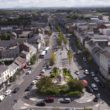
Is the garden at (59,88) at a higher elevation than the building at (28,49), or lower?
higher

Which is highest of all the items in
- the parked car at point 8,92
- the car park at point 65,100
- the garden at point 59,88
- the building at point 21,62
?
the garden at point 59,88

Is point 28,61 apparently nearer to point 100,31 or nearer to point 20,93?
point 20,93

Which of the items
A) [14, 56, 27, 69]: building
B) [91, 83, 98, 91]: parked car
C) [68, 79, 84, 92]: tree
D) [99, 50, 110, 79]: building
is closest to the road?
[14, 56, 27, 69]: building

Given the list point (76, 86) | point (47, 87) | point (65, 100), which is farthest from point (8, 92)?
point (76, 86)

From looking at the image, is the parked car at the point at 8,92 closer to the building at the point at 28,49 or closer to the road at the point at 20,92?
the road at the point at 20,92

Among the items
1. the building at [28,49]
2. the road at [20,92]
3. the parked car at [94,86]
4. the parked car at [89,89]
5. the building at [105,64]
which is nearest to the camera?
the road at [20,92]

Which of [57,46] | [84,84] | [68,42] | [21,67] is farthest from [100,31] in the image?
[84,84]

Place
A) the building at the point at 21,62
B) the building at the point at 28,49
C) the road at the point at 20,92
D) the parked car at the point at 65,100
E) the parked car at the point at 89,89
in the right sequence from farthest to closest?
the building at the point at 28,49 < the building at the point at 21,62 < the parked car at the point at 89,89 < the parked car at the point at 65,100 < the road at the point at 20,92

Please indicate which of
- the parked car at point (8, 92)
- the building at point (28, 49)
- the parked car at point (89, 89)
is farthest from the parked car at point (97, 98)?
the building at point (28, 49)

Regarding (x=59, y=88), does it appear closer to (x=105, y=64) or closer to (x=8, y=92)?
Answer: (x=8, y=92)

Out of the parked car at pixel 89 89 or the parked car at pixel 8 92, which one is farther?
the parked car at pixel 89 89

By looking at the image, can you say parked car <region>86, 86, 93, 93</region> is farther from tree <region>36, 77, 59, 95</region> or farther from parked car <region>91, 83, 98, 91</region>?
tree <region>36, 77, 59, 95</region>
